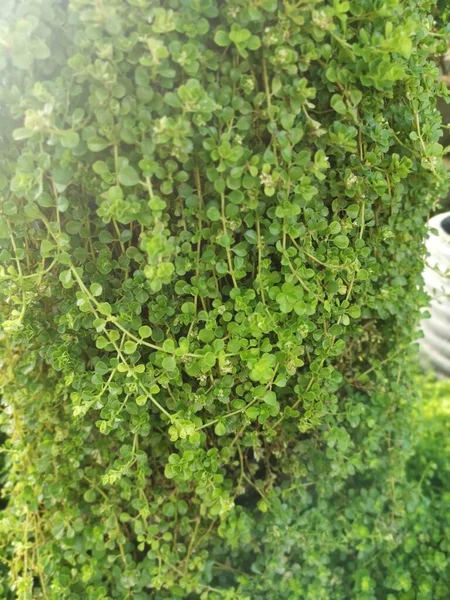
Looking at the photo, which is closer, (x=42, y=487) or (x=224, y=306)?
(x=224, y=306)

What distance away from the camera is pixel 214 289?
737 mm

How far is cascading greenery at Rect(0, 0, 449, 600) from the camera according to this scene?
0.60 metres

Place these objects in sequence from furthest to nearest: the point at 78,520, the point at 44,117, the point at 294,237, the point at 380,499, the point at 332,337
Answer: the point at 380,499, the point at 78,520, the point at 332,337, the point at 294,237, the point at 44,117

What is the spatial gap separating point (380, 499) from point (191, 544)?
0.40 m

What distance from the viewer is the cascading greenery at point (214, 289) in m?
0.60

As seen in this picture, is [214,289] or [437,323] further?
[437,323]

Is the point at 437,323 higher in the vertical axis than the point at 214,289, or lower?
lower

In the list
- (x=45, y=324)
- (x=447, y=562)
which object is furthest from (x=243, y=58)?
(x=447, y=562)

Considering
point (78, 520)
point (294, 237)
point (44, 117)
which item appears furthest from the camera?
point (78, 520)

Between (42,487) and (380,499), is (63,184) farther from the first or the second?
(380,499)

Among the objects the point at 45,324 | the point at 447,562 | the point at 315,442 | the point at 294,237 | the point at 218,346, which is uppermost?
the point at 294,237

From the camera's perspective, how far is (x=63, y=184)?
2.07ft

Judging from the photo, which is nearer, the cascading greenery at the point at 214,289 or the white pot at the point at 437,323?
the cascading greenery at the point at 214,289

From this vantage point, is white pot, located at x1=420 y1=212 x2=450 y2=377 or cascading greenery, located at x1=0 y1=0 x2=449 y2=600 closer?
cascading greenery, located at x1=0 y1=0 x2=449 y2=600
